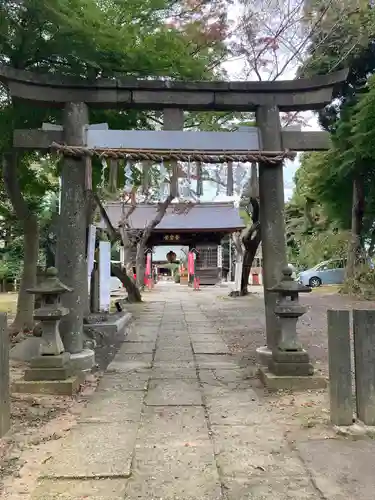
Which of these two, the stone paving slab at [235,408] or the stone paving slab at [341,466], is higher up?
the stone paving slab at [235,408]

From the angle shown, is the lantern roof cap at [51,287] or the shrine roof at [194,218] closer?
the lantern roof cap at [51,287]

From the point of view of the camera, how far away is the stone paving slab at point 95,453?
302cm

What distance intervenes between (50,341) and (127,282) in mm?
10949

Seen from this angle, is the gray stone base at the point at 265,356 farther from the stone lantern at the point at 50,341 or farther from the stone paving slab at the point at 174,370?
the stone lantern at the point at 50,341

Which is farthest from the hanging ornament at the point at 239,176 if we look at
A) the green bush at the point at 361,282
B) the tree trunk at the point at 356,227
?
the tree trunk at the point at 356,227

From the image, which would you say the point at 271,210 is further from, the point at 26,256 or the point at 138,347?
the point at 26,256

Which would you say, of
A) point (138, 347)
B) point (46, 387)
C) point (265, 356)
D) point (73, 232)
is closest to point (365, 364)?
point (265, 356)

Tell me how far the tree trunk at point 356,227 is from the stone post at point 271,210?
11705 millimetres

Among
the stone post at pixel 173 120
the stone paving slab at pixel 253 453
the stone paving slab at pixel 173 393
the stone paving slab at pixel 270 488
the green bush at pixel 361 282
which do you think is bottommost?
the stone paving slab at pixel 270 488

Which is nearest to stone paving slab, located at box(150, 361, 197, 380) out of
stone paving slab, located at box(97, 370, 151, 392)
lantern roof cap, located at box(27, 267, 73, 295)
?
stone paving slab, located at box(97, 370, 151, 392)

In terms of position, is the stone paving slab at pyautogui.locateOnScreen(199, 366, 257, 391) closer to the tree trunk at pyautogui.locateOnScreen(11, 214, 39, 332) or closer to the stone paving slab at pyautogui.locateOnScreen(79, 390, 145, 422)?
the stone paving slab at pyautogui.locateOnScreen(79, 390, 145, 422)

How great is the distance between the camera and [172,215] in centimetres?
2955

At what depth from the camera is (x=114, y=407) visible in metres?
4.46

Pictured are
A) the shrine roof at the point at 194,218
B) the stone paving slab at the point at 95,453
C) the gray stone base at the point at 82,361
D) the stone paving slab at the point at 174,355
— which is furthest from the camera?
the shrine roof at the point at 194,218
